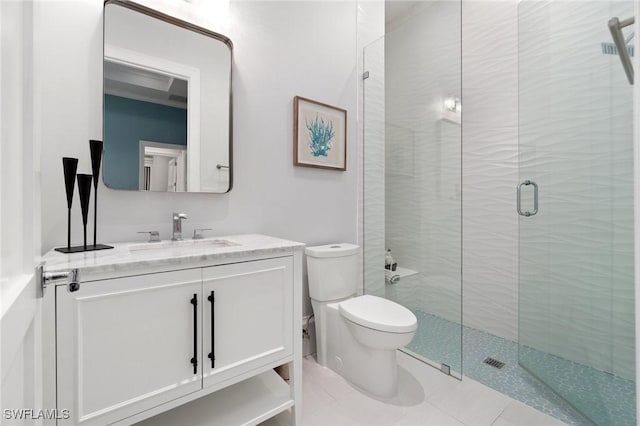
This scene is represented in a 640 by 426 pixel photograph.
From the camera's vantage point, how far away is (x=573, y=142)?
66.6 inches

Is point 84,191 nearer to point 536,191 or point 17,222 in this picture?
point 17,222

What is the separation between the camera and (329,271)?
1.92 m

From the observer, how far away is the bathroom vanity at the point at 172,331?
943 millimetres

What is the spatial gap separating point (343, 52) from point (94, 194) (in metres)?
1.86

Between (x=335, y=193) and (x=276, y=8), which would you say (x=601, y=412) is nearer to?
(x=335, y=193)

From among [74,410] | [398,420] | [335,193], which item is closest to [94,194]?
[74,410]

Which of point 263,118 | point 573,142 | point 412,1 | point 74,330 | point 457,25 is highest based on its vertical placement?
point 412,1

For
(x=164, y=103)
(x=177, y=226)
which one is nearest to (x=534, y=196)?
(x=177, y=226)

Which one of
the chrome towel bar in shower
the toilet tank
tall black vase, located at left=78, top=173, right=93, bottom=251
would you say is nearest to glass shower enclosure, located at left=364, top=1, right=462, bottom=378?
the toilet tank

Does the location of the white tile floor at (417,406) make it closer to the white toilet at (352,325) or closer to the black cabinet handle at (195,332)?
the white toilet at (352,325)

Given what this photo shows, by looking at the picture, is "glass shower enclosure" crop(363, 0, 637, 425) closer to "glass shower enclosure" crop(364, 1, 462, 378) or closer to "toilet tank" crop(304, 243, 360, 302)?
"glass shower enclosure" crop(364, 1, 462, 378)

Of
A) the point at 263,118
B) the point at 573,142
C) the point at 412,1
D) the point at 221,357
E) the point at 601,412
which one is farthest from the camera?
the point at 412,1

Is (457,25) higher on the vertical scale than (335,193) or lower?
higher

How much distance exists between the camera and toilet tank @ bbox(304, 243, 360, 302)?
6.27ft
